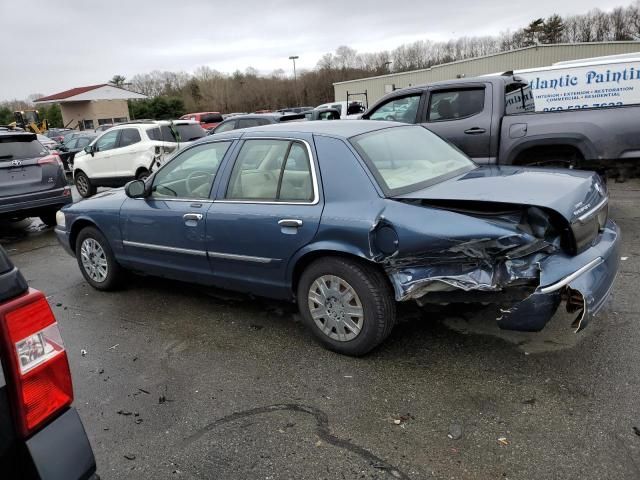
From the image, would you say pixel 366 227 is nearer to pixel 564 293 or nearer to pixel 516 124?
pixel 564 293

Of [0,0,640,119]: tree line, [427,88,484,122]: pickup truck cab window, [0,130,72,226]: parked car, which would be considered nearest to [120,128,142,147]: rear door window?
[0,130,72,226]: parked car

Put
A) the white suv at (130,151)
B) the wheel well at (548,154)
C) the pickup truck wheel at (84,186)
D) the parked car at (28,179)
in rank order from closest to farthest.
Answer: the wheel well at (548,154)
the parked car at (28,179)
the white suv at (130,151)
the pickup truck wheel at (84,186)

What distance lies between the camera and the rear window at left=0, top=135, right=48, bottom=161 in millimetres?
7770

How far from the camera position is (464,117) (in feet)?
22.3

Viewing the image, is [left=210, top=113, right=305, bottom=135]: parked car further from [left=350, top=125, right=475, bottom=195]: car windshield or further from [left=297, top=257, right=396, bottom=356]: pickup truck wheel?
[left=297, top=257, right=396, bottom=356]: pickup truck wheel

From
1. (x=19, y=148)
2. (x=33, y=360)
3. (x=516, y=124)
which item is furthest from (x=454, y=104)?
(x=19, y=148)

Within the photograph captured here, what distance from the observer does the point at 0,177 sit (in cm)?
754

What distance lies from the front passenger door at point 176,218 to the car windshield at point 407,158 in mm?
1283

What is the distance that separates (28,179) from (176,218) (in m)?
5.07

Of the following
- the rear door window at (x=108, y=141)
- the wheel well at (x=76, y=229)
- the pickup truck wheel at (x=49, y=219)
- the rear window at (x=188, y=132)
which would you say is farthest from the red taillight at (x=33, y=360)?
the rear door window at (x=108, y=141)

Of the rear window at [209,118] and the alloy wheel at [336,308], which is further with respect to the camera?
the rear window at [209,118]

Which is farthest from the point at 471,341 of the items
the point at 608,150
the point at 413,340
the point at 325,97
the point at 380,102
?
the point at 325,97

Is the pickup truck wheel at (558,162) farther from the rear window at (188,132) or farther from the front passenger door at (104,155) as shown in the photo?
the front passenger door at (104,155)

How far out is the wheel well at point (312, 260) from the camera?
3289 mm
